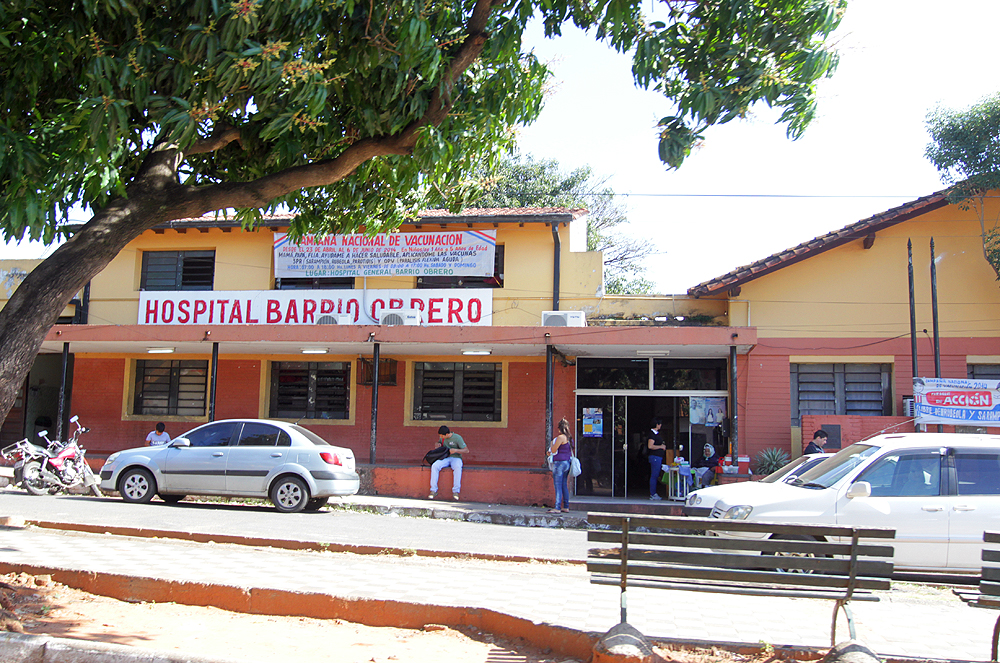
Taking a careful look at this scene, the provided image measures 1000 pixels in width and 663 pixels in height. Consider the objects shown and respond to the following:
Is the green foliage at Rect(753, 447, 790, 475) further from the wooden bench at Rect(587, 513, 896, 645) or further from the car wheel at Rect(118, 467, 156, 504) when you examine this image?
the car wheel at Rect(118, 467, 156, 504)

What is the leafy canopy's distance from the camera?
5.49 metres

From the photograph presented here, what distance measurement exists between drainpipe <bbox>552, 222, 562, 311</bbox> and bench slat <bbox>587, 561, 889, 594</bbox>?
11.2 m

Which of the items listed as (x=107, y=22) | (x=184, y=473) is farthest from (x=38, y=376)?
(x=107, y=22)

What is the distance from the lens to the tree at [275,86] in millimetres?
5406

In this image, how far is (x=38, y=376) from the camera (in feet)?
62.4

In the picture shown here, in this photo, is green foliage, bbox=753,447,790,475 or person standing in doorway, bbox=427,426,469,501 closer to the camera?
person standing in doorway, bbox=427,426,469,501

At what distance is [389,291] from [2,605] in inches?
458

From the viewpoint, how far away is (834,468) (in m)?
8.46

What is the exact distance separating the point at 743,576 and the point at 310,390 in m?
13.5

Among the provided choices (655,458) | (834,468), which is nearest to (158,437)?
(655,458)

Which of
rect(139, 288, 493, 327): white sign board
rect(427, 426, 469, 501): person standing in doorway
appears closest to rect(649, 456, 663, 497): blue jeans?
rect(427, 426, 469, 501): person standing in doorway

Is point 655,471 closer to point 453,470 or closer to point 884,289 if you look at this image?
point 453,470

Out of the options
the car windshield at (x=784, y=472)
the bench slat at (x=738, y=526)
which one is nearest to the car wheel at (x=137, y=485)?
the car windshield at (x=784, y=472)

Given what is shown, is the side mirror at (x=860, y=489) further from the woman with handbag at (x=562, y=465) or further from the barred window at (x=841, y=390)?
the barred window at (x=841, y=390)
